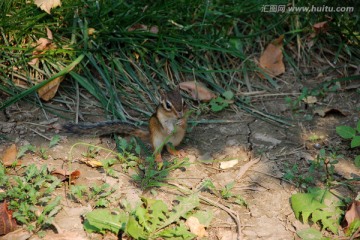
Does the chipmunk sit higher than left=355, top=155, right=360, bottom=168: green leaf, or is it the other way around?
the chipmunk

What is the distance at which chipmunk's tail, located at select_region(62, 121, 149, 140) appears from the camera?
12.1 ft

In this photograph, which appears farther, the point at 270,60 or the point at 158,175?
the point at 270,60

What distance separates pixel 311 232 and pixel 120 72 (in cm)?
208

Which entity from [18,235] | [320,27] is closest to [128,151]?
[18,235]

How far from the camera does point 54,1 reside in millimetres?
4098

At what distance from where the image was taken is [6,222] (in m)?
2.76

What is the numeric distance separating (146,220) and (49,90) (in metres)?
1.64

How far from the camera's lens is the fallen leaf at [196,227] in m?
2.87

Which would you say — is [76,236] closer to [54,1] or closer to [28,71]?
[28,71]

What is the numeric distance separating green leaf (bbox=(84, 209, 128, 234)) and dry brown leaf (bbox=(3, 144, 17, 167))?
77 cm

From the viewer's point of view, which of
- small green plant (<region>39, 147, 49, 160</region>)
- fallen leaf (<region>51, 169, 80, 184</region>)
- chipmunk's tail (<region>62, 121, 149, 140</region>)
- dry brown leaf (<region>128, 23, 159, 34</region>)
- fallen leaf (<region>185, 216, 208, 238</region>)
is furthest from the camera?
dry brown leaf (<region>128, 23, 159, 34</region>)

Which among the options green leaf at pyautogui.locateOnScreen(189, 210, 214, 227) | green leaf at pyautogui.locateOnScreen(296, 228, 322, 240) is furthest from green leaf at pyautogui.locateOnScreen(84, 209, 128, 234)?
green leaf at pyautogui.locateOnScreen(296, 228, 322, 240)

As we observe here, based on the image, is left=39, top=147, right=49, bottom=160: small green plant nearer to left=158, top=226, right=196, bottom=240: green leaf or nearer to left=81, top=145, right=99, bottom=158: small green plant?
left=81, top=145, right=99, bottom=158: small green plant

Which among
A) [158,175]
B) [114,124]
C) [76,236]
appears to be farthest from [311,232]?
[114,124]
